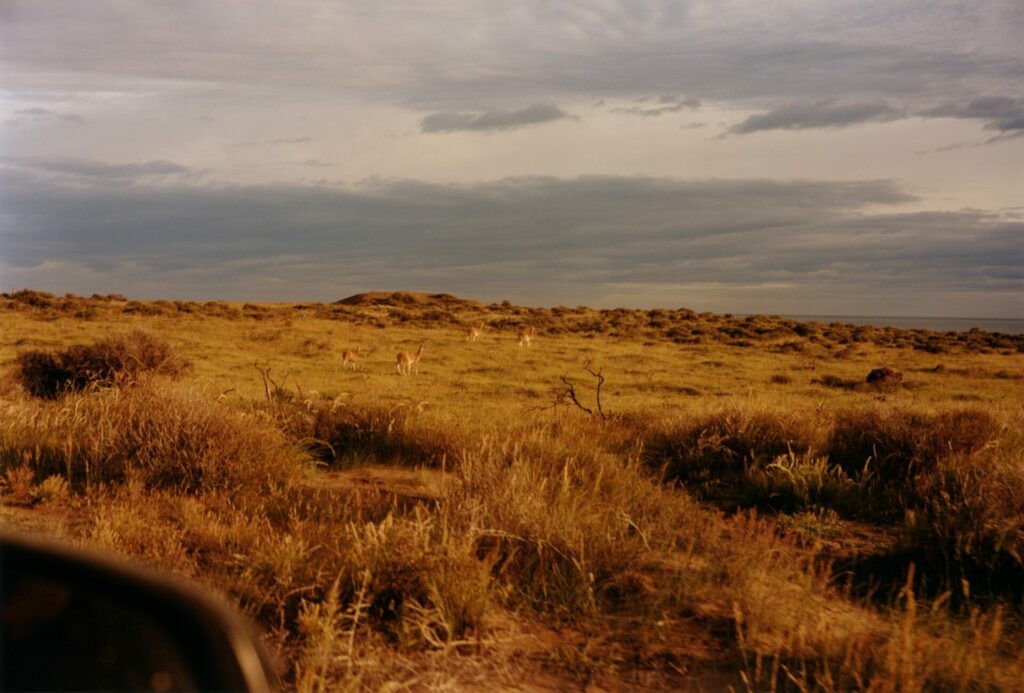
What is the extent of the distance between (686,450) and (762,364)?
19.9 m

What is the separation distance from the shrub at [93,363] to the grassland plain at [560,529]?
9cm

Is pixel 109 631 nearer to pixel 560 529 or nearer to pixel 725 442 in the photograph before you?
pixel 560 529

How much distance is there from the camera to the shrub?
14102mm

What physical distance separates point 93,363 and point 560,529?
12130mm

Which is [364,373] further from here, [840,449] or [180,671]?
[180,671]

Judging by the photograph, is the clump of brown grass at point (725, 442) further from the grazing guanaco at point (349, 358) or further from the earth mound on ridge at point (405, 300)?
the earth mound on ridge at point (405, 300)

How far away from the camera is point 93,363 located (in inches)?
571

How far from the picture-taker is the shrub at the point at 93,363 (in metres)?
14.1

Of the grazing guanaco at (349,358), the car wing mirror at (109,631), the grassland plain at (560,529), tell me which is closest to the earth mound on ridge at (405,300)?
the grazing guanaco at (349,358)

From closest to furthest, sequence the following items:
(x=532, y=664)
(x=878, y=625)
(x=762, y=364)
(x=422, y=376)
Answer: (x=532, y=664) → (x=878, y=625) → (x=422, y=376) → (x=762, y=364)

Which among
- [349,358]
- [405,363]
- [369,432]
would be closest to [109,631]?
[369,432]

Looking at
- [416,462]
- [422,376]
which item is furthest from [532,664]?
[422,376]

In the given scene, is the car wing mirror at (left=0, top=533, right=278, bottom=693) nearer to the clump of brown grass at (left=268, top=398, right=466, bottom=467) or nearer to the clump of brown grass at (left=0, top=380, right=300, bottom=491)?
the clump of brown grass at (left=0, top=380, right=300, bottom=491)

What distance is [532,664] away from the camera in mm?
4094
